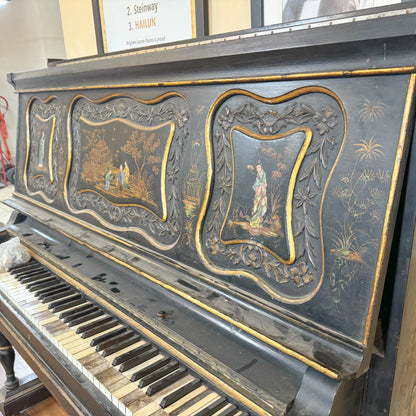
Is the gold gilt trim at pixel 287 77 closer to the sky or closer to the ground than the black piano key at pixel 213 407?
closer to the sky

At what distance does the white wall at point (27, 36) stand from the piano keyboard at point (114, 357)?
633 cm

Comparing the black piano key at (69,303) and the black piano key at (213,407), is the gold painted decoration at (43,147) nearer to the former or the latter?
the black piano key at (69,303)

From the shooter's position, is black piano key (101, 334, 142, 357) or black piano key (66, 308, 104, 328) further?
black piano key (66, 308, 104, 328)

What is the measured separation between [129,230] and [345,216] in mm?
973

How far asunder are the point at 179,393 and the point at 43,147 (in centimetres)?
173

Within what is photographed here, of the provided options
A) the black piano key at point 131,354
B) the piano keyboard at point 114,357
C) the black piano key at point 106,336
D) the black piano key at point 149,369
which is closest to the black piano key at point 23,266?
the piano keyboard at point 114,357

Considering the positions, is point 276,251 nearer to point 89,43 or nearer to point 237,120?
point 237,120

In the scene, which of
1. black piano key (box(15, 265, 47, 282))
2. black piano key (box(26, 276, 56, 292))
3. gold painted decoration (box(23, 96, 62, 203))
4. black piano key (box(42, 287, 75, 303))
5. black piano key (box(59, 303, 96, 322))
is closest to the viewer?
black piano key (box(59, 303, 96, 322))

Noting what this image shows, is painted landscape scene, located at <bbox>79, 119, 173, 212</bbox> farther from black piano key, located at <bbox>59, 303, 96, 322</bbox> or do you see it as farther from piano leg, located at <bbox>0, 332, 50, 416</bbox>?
piano leg, located at <bbox>0, 332, 50, 416</bbox>

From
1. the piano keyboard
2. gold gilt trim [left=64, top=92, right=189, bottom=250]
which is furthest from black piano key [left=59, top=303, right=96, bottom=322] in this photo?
gold gilt trim [left=64, top=92, right=189, bottom=250]

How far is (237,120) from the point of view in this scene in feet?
3.78

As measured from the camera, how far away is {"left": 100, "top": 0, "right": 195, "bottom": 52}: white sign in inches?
83.4

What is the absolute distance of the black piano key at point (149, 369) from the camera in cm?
113

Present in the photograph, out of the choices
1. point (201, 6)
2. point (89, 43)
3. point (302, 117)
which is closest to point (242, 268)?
point (302, 117)
